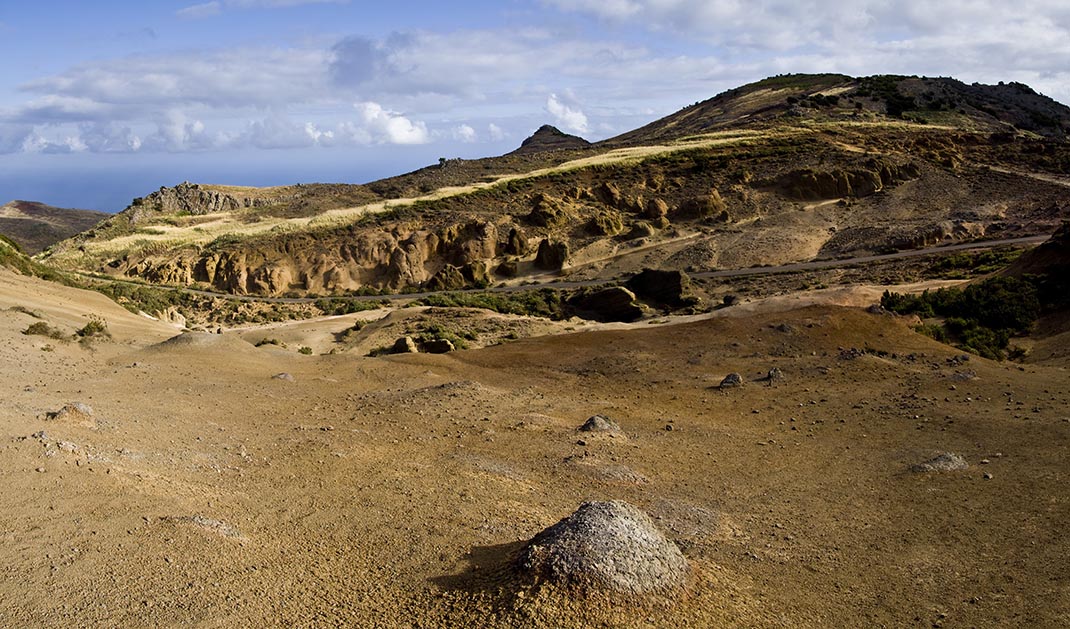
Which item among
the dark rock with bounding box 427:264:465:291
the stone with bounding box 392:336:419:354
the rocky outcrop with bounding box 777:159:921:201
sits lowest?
the stone with bounding box 392:336:419:354

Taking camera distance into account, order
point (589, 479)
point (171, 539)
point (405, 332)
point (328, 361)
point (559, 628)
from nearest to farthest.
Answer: point (559, 628)
point (171, 539)
point (589, 479)
point (328, 361)
point (405, 332)

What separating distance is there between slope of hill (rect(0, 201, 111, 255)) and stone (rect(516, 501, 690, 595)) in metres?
79.0

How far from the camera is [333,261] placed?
4497 centimetres

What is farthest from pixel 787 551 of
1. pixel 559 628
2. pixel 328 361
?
pixel 328 361

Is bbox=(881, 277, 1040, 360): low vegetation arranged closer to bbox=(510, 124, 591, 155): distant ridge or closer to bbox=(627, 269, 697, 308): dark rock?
bbox=(627, 269, 697, 308): dark rock

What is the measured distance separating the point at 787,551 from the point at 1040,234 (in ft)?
119

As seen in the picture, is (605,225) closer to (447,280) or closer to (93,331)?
(447,280)

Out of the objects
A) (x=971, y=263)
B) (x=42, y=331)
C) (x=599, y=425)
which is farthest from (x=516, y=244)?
(x=599, y=425)

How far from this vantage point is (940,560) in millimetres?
8570

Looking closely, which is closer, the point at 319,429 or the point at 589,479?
the point at 589,479

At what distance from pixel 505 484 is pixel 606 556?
3998 millimetres

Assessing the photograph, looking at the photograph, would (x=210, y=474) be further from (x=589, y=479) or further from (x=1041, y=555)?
(x=1041, y=555)

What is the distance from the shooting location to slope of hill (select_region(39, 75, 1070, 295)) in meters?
41.9

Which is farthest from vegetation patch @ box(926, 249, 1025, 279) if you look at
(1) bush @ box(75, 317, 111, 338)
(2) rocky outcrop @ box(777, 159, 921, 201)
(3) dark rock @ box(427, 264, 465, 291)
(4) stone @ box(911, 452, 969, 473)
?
(1) bush @ box(75, 317, 111, 338)
